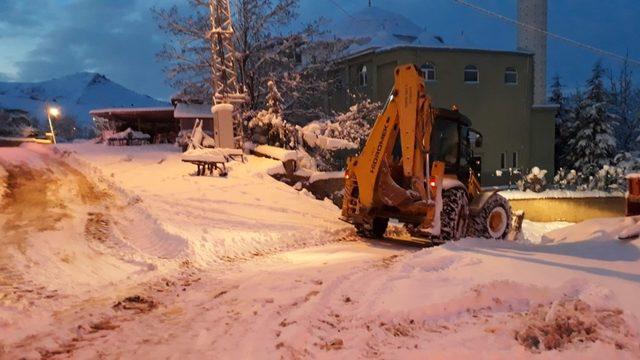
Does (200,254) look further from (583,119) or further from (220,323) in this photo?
(583,119)

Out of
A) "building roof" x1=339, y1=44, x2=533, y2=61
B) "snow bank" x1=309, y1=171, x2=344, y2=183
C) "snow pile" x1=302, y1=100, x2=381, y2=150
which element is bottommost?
"snow bank" x1=309, y1=171, x2=344, y2=183

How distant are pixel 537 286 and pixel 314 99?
1122 inches

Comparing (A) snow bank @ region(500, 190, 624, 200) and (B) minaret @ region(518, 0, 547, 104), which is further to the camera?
(B) minaret @ region(518, 0, 547, 104)

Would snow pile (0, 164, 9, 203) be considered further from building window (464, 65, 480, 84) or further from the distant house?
building window (464, 65, 480, 84)

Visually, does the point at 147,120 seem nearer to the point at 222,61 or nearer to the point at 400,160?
the point at 222,61

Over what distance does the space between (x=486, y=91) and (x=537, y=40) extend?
352 inches

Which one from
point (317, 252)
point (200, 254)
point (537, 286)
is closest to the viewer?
point (537, 286)

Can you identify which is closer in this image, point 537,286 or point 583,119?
point 537,286

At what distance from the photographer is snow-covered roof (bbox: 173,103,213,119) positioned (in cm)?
2961

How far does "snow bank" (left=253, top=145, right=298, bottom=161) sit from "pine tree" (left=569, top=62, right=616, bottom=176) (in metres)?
22.1

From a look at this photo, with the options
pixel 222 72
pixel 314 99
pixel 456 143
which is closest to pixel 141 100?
pixel 314 99

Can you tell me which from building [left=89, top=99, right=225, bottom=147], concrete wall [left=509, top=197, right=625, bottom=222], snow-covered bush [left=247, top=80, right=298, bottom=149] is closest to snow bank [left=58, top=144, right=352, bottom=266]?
snow-covered bush [left=247, top=80, right=298, bottom=149]

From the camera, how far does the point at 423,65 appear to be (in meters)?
31.0

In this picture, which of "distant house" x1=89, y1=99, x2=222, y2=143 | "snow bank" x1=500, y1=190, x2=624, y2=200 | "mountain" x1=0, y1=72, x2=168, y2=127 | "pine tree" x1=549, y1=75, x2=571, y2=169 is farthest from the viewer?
"mountain" x1=0, y1=72, x2=168, y2=127
